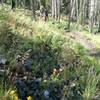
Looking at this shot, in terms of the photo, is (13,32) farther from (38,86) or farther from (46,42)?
(38,86)

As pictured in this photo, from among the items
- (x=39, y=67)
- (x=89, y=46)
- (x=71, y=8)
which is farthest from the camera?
(x=71, y=8)

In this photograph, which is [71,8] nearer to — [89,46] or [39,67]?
[89,46]

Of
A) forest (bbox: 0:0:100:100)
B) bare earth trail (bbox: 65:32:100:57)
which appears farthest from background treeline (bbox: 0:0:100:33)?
forest (bbox: 0:0:100:100)

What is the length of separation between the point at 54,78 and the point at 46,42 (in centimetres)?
196

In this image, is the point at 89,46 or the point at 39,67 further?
the point at 89,46

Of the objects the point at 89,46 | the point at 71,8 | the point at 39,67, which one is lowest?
the point at 89,46

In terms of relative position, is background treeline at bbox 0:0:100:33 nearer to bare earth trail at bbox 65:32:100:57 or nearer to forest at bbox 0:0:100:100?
bare earth trail at bbox 65:32:100:57

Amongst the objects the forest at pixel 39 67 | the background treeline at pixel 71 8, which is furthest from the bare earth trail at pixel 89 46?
the background treeline at pixel 71 8

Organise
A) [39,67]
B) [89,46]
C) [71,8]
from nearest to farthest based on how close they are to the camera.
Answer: [39,67] < [89,46] < [71,8]

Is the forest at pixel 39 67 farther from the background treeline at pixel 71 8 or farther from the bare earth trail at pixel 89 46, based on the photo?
the background treeline at pixel 71 8

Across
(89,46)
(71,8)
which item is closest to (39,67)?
(89,46)

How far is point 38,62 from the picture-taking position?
6828 millimetres

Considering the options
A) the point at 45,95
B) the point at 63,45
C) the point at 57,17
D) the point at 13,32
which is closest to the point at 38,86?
the point at 45,95

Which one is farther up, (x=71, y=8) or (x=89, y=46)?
(x=71, y=8)
